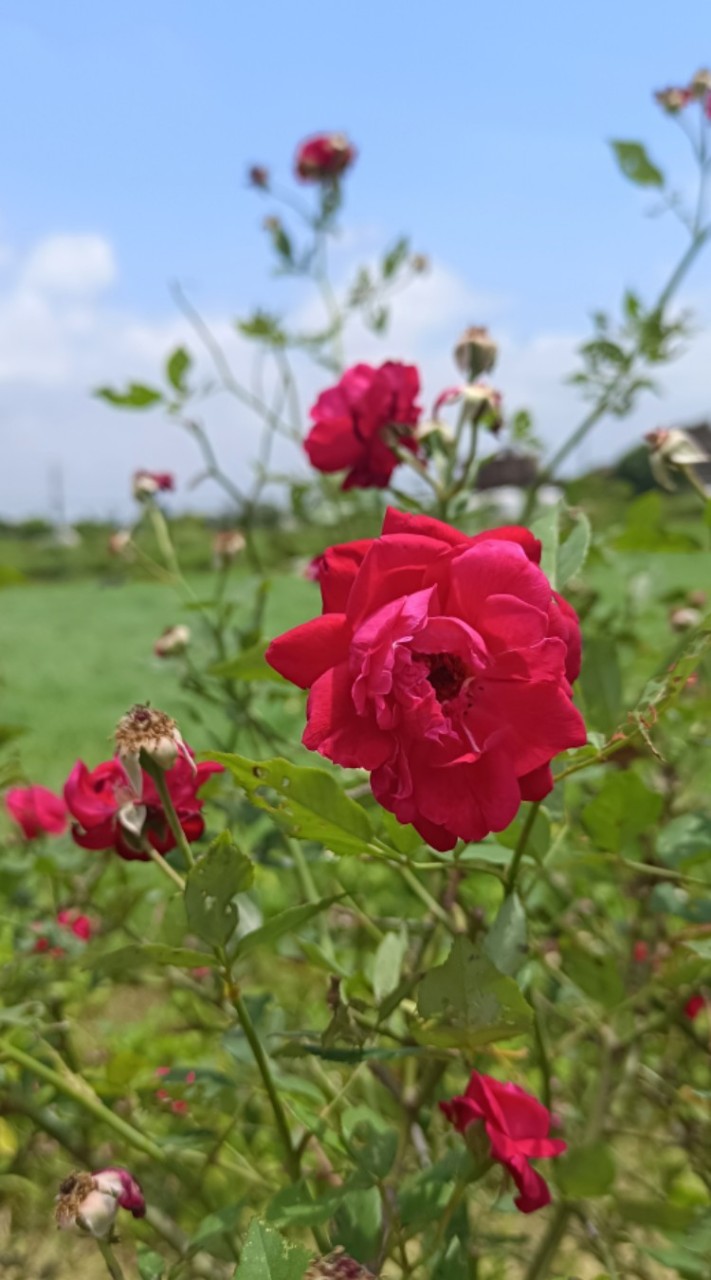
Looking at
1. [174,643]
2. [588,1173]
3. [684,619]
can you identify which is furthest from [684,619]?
[588,1173]

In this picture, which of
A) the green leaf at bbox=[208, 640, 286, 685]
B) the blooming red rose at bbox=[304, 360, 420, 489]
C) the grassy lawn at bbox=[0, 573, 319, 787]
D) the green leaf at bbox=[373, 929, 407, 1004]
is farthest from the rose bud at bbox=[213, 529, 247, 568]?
the green leaf at bbox=[373, 929, 407, 1004]

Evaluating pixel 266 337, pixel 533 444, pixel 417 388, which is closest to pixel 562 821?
pixel 417 388

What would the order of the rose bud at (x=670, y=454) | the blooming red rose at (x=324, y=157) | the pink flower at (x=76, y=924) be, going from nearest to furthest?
the rose bud at (x=670, y=454), the pink flower at (x=76, y=924), the blooming red rose at (x=324, y=157)

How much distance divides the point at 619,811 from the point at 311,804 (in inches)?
9.1

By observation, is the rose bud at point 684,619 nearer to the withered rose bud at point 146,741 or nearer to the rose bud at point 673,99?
the rose bud at point 673,99

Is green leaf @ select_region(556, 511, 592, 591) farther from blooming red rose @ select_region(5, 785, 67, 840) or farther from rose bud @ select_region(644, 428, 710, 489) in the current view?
blooming red rose @ select_region(5, 785, 67, 840)

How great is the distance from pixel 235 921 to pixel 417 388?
421 millimetres

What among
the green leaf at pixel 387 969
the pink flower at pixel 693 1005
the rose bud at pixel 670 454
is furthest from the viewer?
the pink flower at pixel 693 1005

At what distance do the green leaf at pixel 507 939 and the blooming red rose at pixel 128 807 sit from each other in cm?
15

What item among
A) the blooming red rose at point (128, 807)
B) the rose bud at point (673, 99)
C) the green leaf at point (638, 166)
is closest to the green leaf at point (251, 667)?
the blooming red rose at point (128, 807)

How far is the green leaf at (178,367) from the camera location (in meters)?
1.14

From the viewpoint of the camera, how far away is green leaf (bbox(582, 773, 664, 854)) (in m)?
0.60

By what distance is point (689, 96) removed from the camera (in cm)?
124

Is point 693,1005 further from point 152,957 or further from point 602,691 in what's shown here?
point 152,957
